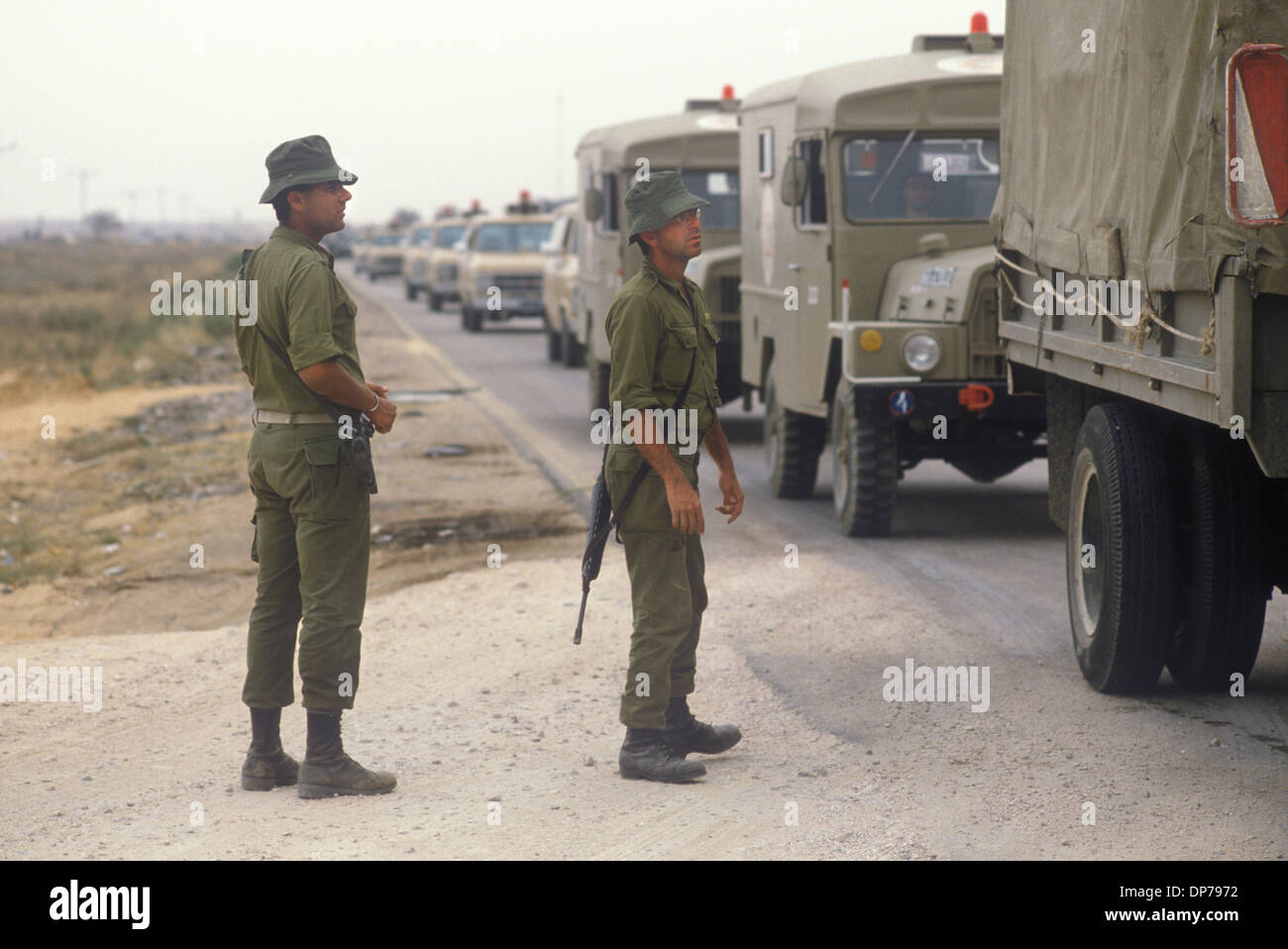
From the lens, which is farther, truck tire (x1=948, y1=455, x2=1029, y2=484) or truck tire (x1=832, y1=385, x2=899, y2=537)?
truck tire (x1=948, y1=455, x2=1029, y2=484)

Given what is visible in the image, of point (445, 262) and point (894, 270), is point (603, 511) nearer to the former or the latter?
point (894, 270)

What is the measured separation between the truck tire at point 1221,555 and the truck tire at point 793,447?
18.0 ft

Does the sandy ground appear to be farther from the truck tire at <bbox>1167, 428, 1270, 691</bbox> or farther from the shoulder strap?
the truck tire at <bbox>1167, 428, 1270, 691</bbox>

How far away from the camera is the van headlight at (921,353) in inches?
400

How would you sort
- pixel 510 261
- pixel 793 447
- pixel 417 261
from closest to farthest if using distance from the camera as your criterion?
pixel 793 447 → pixel 510 261 → pixel 417 261

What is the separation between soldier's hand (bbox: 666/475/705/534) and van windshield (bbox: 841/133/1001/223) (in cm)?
569

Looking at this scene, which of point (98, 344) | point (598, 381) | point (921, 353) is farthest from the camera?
point (98, 344)

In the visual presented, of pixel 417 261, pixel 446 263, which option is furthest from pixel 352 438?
pixel 417 261

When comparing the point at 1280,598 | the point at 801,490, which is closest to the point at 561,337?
the point at 801,490

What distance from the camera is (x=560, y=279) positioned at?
26.0m

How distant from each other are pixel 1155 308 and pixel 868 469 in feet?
15.0

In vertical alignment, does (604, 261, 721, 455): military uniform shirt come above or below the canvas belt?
above

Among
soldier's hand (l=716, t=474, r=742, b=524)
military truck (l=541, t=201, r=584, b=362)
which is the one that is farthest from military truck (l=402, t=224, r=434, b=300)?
soldier's hand (l=716, t=474, r=742, b=524)

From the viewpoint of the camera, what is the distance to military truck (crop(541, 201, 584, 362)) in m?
25.3
